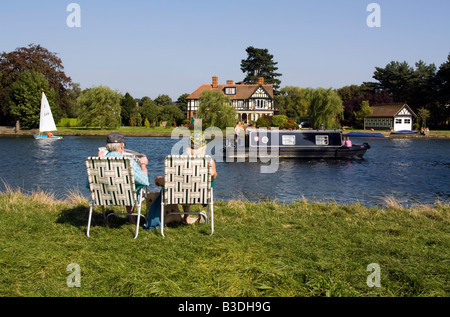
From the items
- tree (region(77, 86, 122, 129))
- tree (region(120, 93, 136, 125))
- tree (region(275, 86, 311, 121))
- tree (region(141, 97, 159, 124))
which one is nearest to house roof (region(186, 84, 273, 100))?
tree (region(275, 86, 311, 121))

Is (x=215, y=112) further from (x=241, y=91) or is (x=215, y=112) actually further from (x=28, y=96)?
(x=28, y=96)

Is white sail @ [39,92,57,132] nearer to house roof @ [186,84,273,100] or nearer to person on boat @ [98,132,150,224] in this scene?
house roof @ [186,84,273,100]

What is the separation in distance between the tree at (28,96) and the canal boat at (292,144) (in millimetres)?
35855

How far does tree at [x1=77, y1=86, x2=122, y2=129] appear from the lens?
2141 inches

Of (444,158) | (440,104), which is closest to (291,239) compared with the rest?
(444,158)

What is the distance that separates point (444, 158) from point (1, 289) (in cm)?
3429

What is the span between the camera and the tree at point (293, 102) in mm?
81000

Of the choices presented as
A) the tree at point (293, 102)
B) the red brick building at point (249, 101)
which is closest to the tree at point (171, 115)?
the red brick building at point (249, 101)

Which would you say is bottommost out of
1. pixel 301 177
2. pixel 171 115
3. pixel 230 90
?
pixel 301 177

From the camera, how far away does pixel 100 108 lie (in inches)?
2149

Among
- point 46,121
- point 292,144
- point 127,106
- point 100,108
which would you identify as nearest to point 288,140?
point 292,144

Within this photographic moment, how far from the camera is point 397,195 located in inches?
663

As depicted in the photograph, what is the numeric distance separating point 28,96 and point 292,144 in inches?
1591
